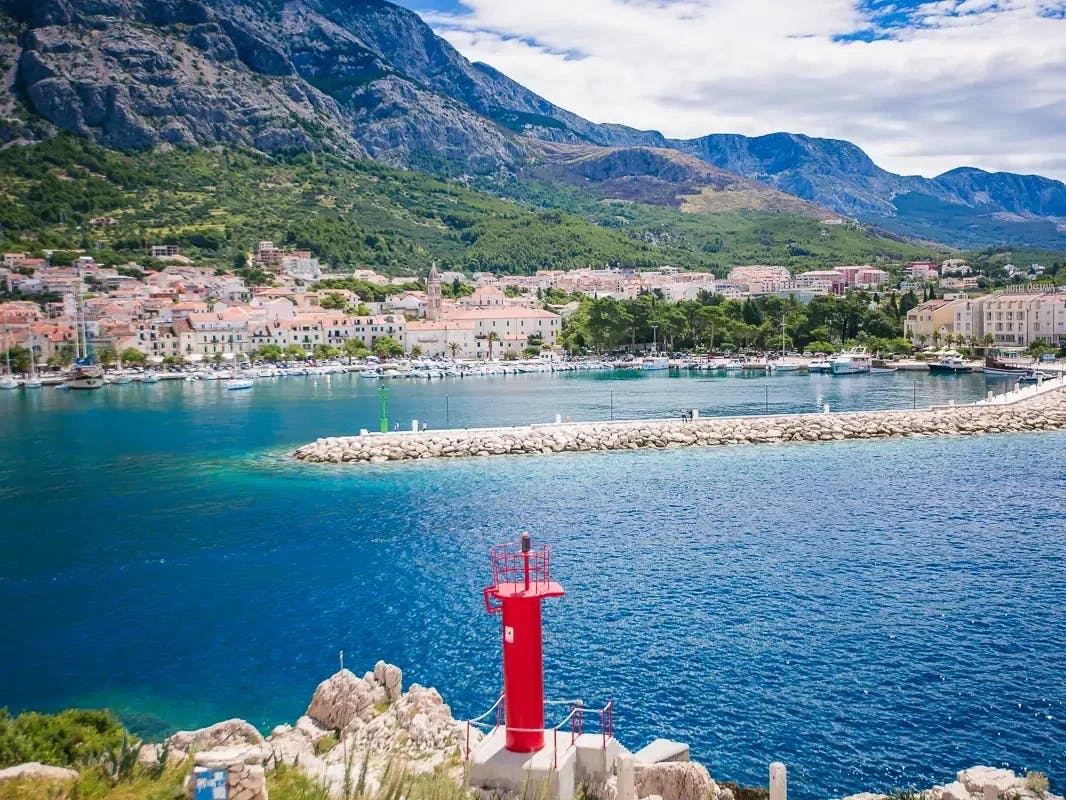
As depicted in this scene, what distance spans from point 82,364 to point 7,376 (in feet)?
20.3

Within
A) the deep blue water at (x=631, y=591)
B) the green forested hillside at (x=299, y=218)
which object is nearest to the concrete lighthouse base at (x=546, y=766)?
the deep blue water at (x=631, y=591)

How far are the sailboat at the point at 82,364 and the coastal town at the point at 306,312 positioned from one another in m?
0.29

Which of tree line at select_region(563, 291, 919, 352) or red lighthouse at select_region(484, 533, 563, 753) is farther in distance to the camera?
tree line at select_region(563, 291, 919, 352)

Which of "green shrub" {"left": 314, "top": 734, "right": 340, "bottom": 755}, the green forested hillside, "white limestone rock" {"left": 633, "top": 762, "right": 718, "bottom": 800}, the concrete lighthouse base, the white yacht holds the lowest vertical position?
"green shrub" {"left": 314, "top": 734, "right": 340, "bottom": 755}

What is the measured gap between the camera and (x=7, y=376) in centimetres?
7856

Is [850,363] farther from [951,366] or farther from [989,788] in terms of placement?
[989,788]

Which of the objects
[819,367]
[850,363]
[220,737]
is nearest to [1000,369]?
[850,363]

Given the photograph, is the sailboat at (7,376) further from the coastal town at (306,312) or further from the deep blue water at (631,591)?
the deep blue water at (631,591)

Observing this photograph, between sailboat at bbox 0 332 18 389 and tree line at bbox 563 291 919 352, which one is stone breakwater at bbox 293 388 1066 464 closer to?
tree line at bbox 563 291 919 352

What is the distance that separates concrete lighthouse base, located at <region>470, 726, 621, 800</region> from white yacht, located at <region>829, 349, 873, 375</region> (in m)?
67.7

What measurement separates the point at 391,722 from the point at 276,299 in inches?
3777

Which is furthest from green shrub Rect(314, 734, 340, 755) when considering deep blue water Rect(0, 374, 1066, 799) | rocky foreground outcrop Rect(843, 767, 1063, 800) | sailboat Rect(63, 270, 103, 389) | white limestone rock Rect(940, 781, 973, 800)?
sailboat Rect(63, 270, 103, 389)

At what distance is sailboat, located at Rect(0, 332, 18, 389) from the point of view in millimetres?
74375

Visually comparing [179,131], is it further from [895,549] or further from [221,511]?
[895,549]
